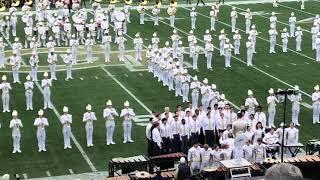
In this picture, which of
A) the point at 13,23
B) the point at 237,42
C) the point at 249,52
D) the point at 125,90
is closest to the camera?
the point at 125,90

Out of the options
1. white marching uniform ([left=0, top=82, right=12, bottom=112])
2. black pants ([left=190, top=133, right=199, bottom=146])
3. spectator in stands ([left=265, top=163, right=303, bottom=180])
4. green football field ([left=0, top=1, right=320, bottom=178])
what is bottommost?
green football field ([left=0, top=1, right=320, bottom=178])

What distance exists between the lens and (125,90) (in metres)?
22.9

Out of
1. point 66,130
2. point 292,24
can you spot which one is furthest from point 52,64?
point 292,24

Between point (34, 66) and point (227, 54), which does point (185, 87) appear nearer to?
point (227, 54)

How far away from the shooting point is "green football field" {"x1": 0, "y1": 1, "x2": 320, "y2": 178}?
636 inches

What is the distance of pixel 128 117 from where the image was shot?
1752 cm

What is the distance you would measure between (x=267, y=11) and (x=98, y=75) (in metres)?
15.9

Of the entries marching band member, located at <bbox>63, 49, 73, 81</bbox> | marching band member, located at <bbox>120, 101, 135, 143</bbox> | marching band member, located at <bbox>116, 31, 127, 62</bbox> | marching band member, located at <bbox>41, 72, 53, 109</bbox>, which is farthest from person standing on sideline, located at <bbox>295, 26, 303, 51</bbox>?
marching band member, located at <bbox>120, 101, 135, 143</bbox>

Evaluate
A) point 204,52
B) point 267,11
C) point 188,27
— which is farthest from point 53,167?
point 267,11

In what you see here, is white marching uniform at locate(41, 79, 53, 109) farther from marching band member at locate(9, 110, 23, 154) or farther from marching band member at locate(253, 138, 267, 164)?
marching band member at locate(253, 138, 267, 164)

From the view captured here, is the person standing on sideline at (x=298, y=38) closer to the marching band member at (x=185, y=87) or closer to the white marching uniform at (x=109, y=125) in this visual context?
the marching band member at (x=185, y=87)

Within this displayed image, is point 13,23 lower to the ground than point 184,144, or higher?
higher

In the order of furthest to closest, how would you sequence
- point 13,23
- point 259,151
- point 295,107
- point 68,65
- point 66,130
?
point 13,23 < point 68,65 < point 295,107 < point 66,130 < point 259,151

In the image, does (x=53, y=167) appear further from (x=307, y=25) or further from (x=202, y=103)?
(x=307, y=25)
